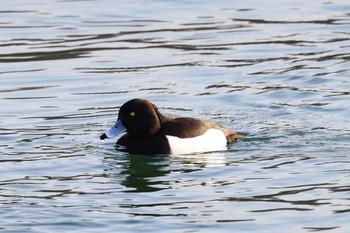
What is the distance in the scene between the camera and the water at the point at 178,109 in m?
12.9

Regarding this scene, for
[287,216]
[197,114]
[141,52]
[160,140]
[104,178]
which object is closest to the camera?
[287,216]

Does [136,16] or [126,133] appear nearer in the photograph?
[126,133]

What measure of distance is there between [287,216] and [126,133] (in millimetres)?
4594

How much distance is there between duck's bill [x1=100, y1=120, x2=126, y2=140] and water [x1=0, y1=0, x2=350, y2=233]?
252mm

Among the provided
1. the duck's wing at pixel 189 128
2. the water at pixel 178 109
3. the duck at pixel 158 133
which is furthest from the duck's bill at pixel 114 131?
the duck's wing at pixel 189 128

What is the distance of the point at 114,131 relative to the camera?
1608cm

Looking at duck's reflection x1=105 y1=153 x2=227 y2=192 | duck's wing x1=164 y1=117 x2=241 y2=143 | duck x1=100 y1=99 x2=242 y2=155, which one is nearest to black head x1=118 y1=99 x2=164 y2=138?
duck x1=100 y1=99 x2=242 y2=155

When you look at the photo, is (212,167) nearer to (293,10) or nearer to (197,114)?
(197,114)

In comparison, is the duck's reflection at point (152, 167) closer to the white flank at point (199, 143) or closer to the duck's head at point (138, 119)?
the white flank at point (199, 143)

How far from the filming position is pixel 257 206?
42.4 feet

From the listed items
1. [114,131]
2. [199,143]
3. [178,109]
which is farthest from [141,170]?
[178,109]

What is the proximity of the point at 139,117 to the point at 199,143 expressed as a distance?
33.1 inches

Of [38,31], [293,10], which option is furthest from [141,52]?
[293,10]

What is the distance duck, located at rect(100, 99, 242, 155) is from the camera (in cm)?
1605
